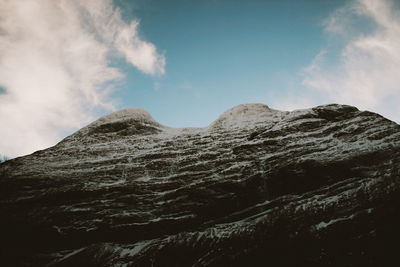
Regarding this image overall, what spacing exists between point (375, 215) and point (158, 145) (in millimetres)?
13493

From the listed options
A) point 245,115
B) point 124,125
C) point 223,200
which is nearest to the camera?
point 223,200

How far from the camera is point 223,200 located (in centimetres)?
1330

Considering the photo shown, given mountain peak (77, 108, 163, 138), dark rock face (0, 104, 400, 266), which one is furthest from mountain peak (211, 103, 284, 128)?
mountain peak (77, 108, 163, 138)

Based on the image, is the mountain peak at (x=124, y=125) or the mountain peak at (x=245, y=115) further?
the mountain peak at (x=124, y=125)

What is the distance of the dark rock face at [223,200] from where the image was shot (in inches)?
398

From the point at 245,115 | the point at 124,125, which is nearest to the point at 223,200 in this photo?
the point at 245,115

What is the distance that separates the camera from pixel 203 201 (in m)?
13.4

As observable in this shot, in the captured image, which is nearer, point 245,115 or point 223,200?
point 223,200

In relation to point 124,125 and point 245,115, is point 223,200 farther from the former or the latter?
point 124,125

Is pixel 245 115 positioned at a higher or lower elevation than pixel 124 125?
lower

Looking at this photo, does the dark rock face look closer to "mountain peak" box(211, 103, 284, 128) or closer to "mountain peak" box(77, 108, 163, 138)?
"mountain peak" box(211, 103, 284, 128)

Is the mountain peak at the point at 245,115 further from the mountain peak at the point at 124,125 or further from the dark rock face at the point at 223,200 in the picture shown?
the mountain peak at the point at 124,125

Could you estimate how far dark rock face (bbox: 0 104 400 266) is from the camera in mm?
10109

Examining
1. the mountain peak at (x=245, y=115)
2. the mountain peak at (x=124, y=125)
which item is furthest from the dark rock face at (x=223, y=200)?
the mountain peak at (x=124, y=125)
